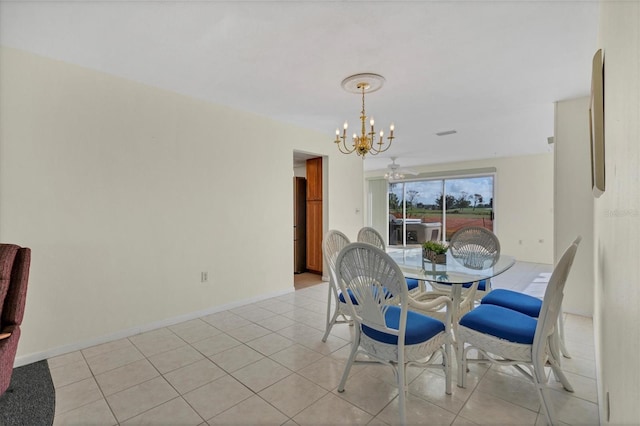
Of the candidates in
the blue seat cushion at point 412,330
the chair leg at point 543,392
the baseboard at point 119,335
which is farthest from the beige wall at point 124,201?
the chair leg at point 543,392

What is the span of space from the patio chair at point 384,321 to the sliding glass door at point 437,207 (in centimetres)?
665

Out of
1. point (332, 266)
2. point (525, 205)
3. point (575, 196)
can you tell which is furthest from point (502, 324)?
point (525, 205)

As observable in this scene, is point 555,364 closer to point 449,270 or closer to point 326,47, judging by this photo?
point 449,270

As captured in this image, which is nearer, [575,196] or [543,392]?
[543,392]

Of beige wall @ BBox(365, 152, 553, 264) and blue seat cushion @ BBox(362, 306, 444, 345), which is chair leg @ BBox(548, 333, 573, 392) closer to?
blue seat cushion @ BBox(362, 306, 444, 345)

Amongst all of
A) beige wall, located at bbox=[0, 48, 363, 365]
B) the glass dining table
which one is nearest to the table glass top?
the glass dining table

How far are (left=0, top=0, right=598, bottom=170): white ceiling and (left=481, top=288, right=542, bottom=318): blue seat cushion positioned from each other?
6.35ft

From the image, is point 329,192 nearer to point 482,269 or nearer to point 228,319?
point 228,319

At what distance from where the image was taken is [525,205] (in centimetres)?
689

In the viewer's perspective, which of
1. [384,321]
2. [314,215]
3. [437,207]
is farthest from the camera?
[437,207]

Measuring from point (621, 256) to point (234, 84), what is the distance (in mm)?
3076

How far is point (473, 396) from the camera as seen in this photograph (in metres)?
1.93

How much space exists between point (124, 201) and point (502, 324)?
3.25m

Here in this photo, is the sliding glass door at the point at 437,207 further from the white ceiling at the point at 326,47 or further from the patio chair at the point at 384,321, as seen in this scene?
the patio chair at the point at 384,321
